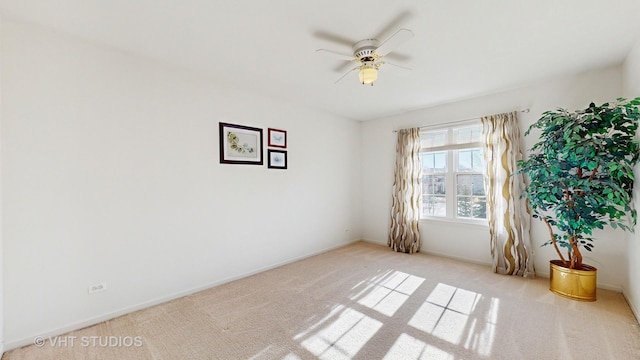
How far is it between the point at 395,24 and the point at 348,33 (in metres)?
0.40

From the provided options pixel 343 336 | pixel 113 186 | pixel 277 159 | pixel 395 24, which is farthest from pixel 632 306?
pixel 113 186

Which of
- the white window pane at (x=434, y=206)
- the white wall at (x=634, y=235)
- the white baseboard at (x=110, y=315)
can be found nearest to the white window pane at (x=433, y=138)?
the white window pane at (x=434, y=206)

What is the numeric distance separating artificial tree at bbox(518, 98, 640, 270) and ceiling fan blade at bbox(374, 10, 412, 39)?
2.00 m

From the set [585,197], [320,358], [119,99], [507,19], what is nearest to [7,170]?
[119,99]

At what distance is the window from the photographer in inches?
160

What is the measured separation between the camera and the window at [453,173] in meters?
4.07

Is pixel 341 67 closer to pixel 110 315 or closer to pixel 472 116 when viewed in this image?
pixel 472 116

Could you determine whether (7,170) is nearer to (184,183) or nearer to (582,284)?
(184,183)

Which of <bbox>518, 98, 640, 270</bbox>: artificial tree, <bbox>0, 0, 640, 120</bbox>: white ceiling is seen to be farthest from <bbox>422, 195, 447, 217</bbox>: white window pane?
<bbox>0, 0, 640, 120</bbox>: white ceiling

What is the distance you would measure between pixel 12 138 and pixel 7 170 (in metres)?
0.26

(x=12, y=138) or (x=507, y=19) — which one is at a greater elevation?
(x=507, y=19)

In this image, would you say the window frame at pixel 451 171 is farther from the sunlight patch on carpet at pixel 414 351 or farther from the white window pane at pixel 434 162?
the sunlight patch on carpet at pixel 414 351

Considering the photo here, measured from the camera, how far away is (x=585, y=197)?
265 cm

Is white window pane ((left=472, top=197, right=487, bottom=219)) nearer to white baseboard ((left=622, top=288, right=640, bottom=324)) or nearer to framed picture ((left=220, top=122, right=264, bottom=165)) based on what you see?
white baseboard ((left=622, top=288, right=640, bottom=324))
